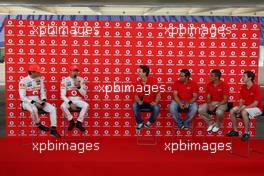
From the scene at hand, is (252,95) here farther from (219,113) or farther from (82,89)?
(82,89)

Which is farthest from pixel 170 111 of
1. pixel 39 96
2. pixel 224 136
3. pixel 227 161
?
pixel 39 96

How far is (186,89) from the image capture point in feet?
22.4

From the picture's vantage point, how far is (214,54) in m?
7.21

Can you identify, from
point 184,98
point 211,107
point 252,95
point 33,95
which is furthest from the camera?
point 184,98

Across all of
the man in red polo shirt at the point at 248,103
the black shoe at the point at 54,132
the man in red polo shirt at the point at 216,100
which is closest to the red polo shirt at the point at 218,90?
the man in red polo shirt at the point at 216,100

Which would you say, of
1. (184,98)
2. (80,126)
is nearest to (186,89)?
(184,98)

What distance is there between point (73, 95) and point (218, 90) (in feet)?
8.05

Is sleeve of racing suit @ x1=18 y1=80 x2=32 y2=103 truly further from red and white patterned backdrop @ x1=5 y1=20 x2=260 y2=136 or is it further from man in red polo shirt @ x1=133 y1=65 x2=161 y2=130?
man in red polo shirt @ x1=133 y1=65 x2=161 y2=130

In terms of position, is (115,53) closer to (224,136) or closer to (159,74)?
(159,74)

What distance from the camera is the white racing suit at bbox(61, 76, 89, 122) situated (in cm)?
678

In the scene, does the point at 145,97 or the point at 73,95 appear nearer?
the point at 145,97

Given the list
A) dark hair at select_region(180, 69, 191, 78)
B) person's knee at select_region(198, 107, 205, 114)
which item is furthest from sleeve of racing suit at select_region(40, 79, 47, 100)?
person's knee at select_region(198, 107, 205, 114)

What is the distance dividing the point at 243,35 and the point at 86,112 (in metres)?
3.09

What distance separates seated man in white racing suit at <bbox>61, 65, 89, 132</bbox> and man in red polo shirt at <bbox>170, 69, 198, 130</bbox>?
1.51m
